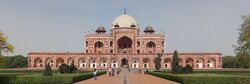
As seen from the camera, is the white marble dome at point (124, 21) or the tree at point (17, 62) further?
the tree at point (17, 62)

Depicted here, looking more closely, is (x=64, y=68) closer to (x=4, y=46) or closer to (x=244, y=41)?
(x=4, y=46)

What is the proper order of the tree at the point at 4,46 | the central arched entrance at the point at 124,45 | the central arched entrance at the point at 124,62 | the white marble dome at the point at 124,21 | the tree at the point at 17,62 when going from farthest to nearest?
the tree at the point at 17,62 → the white marble dome at the point at 124,21 → the central arched entrance at the point at 124,45 → the central arched entrance at the point at 124,62 → the tree at the point at 4,46

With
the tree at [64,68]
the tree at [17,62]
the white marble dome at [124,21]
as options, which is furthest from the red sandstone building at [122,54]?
the tree at [64,68]

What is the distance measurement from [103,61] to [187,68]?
118 feet

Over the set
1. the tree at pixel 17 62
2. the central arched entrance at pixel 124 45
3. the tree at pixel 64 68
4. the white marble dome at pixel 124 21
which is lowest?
the tree at pixel 17 62

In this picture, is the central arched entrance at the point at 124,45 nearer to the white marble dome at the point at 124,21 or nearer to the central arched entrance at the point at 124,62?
the white marble dome at the point at 124,21

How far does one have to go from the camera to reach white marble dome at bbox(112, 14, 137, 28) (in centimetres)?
7746

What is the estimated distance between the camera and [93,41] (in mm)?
74312

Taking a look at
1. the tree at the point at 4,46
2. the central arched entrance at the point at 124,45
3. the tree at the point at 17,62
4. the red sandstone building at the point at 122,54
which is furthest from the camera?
the tree at the point at 17,62

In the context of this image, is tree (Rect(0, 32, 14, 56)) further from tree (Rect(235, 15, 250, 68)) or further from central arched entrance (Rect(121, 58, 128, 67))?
central arched entrance (Rect(121, 58, 128, 67))

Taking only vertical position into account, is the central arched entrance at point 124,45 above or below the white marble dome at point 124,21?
below

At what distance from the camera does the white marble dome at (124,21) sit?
254ft

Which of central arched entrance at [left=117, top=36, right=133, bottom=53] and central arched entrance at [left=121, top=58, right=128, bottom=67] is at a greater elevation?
central arched entrance at [left=117, top=36, right=133, bottom=53]

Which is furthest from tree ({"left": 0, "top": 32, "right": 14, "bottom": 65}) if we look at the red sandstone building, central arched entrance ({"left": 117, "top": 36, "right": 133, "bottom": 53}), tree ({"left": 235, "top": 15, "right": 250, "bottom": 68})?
central arched entrance ({"left": 117, "top": 36, "right": 133, "bottom": 53})
